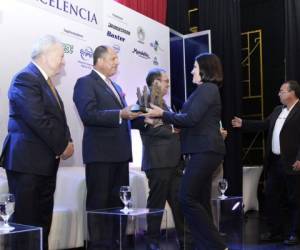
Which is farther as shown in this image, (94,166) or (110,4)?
(110,4)

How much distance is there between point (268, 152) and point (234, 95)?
7.51ft

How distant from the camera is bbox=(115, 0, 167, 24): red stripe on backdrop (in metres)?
5.26

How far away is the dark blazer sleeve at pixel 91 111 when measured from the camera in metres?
2.56

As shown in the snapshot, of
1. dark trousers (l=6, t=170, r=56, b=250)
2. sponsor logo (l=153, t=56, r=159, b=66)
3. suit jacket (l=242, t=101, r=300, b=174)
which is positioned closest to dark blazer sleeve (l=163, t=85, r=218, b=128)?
dark trousers (l=6, t=170, r=56, b=250)

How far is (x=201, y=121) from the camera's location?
2.62m

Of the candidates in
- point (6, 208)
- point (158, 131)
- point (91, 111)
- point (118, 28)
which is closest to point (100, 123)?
point (91, 111)

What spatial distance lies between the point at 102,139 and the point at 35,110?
56 cm

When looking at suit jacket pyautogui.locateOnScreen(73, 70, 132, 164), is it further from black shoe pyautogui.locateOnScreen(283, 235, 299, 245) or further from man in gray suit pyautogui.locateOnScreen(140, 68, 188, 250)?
black shoe pyautogui.locateOnScreen(283, 235, 299, 245)

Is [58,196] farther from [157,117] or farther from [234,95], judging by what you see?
[234,95]

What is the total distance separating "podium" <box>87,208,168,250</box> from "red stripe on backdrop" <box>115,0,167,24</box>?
3.18 meters

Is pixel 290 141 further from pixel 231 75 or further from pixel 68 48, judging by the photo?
pixel 231 75

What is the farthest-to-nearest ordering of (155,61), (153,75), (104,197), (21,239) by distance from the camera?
(155,61), (153,75), (104,197), (21,239)

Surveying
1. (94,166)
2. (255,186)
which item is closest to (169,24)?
(255,186)

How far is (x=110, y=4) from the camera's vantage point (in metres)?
4.32
